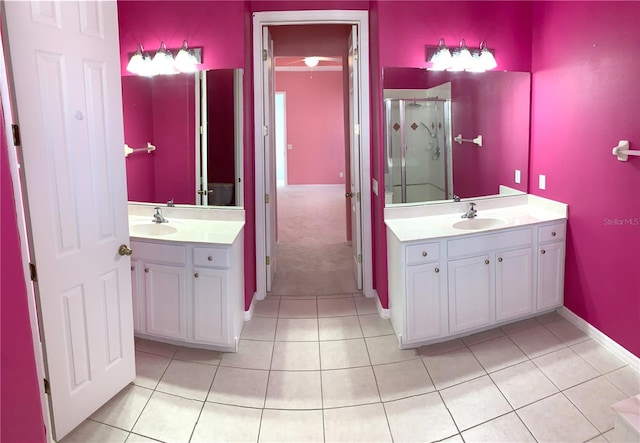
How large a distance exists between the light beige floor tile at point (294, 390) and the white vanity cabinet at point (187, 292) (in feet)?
1.42

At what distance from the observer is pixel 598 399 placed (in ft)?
7.21

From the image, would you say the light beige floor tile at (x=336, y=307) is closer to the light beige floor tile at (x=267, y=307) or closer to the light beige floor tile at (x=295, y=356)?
the light beige floor tile at (x=267, y=307)

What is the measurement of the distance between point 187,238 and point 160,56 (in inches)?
54.8

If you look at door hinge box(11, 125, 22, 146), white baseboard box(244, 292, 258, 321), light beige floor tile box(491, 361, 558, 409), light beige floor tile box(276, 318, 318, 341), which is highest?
door hinge box(11, 125, 22, 146)

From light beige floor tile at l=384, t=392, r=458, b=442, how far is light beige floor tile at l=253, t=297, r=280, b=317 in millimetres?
1394

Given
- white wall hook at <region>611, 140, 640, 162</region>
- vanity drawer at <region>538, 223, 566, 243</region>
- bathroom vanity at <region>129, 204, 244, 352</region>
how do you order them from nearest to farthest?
white wall hook at <region>611, 140, 640, 162</region>, bathroom vanity at <region>129, 204, 244, 352</region>, vanity drawer at <region>538, 223, 566, 243</region>

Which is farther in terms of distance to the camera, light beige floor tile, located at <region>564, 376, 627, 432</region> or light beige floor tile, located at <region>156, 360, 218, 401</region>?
light beige floor tile, located at <region>156, 360, 218, 401</region>

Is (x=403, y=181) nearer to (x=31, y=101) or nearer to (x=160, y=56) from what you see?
(x=160, y=56)

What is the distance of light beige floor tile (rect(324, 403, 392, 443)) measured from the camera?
1.96 metres

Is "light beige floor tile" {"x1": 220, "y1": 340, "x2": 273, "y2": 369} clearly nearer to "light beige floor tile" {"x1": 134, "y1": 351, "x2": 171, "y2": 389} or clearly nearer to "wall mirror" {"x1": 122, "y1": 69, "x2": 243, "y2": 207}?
"light beige floor tile" {"x1": 134, "y1": 351, "x2": 171, "y2": 389}

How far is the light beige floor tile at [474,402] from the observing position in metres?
2.08

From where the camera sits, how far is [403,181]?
310cm

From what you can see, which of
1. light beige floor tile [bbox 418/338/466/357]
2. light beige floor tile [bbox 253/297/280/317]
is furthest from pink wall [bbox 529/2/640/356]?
light beige floor tile [bbox 253/297/280/317]

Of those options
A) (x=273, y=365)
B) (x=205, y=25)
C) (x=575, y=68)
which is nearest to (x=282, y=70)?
(x=205, y=25)
